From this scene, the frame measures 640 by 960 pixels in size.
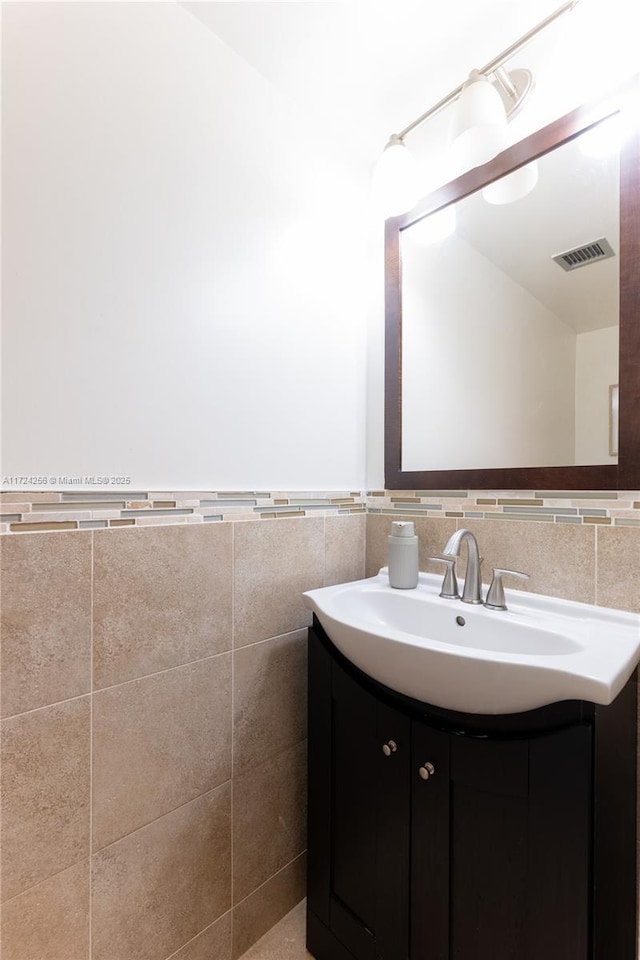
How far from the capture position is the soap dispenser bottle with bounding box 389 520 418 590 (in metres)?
1.17

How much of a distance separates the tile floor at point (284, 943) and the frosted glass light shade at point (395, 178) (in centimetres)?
201

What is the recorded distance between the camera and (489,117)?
0.98 metres

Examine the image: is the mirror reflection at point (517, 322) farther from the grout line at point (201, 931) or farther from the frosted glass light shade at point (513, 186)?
the grout line at point (201, 931)

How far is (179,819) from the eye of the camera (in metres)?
0.95

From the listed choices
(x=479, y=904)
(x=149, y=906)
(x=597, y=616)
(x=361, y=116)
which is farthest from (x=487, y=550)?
(x=361, y=116)

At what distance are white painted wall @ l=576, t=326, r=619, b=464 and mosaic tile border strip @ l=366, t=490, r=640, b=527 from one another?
89 millimetres

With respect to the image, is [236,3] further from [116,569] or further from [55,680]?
[55,680]

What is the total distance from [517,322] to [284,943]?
1.74 meters

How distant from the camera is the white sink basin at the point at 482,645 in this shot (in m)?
0.64

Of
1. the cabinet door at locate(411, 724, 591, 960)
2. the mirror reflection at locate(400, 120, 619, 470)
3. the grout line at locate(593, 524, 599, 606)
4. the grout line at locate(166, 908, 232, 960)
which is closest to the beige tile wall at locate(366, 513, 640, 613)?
the grout line at locate(593, 524, 599, 606)

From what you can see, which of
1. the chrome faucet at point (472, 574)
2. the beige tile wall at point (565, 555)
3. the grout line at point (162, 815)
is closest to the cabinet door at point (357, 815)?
the grout line at point (162, 815)

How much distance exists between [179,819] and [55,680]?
1.51 ft

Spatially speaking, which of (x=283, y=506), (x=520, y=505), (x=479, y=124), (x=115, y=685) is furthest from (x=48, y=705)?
(x=479, y=124)

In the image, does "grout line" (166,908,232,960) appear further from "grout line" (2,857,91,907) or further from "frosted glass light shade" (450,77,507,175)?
"frosted glass light shade" (450,77,507,175)
